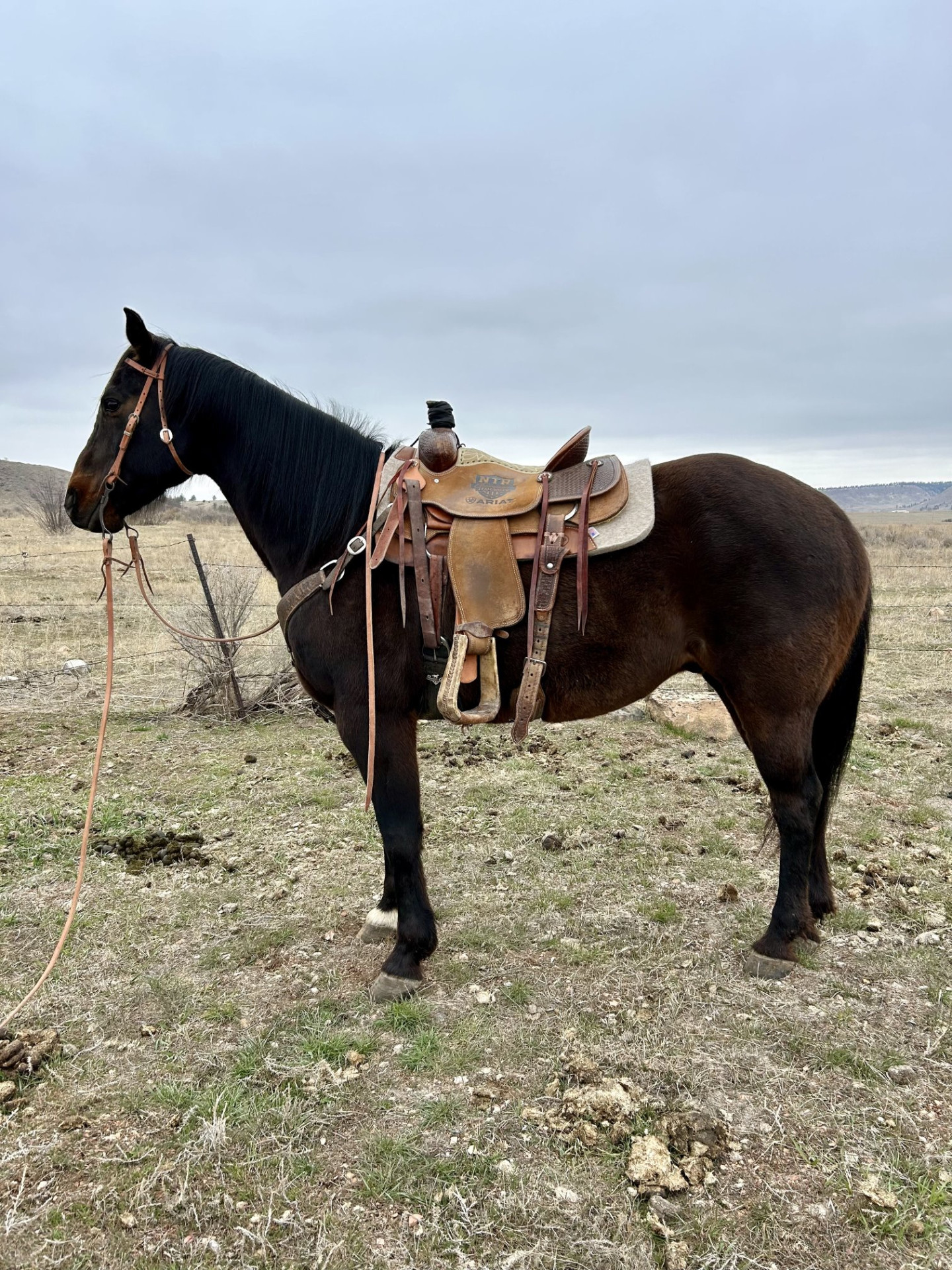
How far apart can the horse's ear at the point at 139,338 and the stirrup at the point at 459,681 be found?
1708mm

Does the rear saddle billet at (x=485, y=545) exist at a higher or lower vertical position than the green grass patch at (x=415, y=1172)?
higher

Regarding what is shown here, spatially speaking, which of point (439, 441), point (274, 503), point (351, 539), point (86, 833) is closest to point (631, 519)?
point (439, 441)

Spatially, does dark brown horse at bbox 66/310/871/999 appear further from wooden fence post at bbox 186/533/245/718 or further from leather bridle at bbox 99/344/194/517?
wooden fence post at bbox 186/533/245/718

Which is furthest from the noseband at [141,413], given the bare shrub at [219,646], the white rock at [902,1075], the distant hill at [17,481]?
the distant hill at [17,481]

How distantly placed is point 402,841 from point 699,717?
380 cm

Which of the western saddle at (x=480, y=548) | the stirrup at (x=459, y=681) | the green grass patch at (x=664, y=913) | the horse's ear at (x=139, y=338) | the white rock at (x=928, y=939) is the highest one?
the horse's ear at (x=139, y=338)

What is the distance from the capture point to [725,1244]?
164 centimetres

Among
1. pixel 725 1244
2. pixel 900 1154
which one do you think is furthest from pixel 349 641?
pixel 900 1154

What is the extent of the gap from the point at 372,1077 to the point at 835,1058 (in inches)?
61.7

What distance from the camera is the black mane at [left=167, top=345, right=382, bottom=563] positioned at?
2.73 m

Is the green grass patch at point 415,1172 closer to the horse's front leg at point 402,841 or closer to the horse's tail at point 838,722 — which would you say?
the horse's front leg at point 402,841

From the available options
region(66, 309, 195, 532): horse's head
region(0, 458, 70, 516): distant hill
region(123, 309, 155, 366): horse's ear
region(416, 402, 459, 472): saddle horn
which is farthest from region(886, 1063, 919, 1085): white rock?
region(0, 458, 70, 516): distant hill

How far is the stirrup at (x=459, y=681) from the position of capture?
8.02ft

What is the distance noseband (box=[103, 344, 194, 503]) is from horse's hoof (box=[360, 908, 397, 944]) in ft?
7.03
